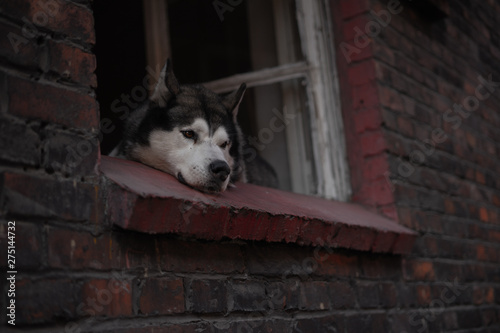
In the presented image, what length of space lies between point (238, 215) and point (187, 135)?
2.42 feet

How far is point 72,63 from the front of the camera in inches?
60.1

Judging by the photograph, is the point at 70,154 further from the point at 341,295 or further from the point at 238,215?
the point at 341,295

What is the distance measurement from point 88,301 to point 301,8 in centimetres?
220

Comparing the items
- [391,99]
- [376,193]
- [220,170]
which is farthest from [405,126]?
[220,170]

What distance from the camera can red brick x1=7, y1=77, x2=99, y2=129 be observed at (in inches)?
53.6

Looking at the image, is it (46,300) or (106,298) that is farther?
(106,298)

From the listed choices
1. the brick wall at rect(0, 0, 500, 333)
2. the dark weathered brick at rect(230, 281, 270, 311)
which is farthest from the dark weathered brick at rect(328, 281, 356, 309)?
the dark weathered brick at rect(230, 281, 270, 311)

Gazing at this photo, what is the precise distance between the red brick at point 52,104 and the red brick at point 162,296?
1.59 feet

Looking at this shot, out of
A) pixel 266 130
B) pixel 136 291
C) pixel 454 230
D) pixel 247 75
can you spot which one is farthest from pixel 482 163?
pixel 136 291

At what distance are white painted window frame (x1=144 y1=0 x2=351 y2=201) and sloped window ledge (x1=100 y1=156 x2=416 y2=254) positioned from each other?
1.00 feet

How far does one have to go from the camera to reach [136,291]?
1507mm

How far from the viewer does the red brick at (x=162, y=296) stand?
4.99ft

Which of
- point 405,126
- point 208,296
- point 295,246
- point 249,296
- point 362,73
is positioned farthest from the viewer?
point 405,126

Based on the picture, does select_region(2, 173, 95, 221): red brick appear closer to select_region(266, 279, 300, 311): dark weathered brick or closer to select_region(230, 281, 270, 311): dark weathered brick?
select_region(230, 281, 270, 311): dark weathered brick
